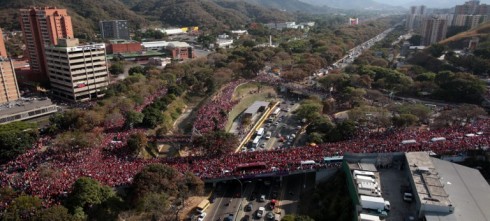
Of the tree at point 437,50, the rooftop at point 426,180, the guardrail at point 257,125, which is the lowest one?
the guardrail at point 257,125

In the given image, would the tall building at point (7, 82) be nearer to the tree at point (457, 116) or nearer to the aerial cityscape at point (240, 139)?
the aerial cityscape at point (240, 139)

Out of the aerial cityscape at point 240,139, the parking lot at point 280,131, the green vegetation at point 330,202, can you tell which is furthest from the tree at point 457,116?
the green vegetation at point 330,202

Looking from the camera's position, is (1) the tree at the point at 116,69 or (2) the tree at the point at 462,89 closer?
(2) the tree at the point at 462,89

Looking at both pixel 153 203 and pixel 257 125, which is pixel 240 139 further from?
pixel 153 203

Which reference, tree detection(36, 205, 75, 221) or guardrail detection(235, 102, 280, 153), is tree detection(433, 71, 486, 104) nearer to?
guardrail detection(235, 102, 280, 153)

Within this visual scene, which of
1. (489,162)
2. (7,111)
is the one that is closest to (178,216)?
(489,162)

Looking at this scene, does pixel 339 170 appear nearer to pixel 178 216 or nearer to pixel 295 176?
pixel 295 176
